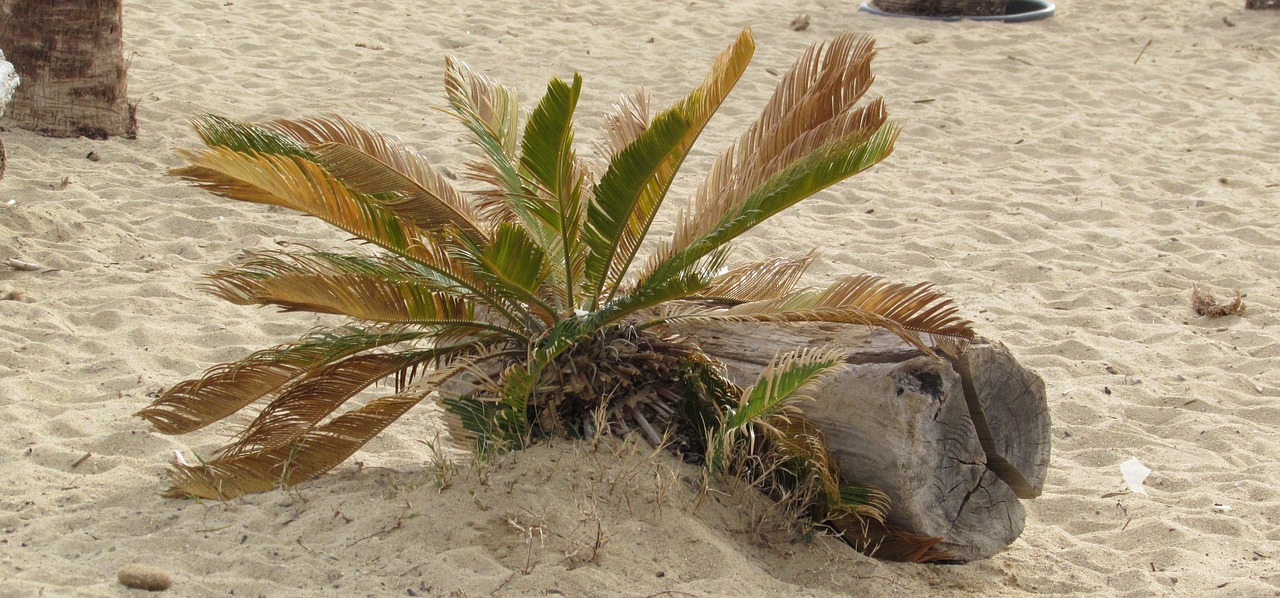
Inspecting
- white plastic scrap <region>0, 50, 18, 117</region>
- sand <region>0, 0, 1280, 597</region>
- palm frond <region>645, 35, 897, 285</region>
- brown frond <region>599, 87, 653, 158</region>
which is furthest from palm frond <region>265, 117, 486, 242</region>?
white plastic scrap <region>0, 50, 18, 117</region>

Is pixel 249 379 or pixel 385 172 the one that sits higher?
pixel 385 172

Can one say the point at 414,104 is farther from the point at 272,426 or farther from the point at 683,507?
the point at 683,507

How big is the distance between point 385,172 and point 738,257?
256 centimetres

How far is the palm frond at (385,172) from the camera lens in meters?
3.21

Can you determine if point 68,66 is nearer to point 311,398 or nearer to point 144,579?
point 311,398

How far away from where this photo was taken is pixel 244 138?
3270 millimetres

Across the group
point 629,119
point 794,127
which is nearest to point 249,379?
point 629,119

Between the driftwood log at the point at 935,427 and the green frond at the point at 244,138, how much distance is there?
1348mm

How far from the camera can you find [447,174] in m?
6.08

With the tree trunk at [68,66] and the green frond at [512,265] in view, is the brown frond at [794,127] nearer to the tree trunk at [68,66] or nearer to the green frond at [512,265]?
the green frond at [512,265]

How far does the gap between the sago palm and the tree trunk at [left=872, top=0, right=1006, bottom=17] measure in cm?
666

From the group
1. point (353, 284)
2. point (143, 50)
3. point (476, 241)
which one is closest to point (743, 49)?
point (476, 241)

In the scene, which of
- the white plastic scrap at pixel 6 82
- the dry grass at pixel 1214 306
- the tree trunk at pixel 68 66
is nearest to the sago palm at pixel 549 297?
the white plastic scrap at pixel 6 82

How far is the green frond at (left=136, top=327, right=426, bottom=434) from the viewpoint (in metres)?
3.18
